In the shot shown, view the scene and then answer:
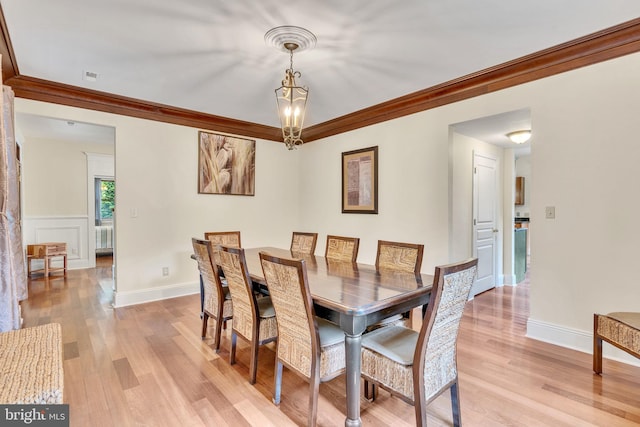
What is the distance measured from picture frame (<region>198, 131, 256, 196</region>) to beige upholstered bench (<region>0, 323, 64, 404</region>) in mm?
2929

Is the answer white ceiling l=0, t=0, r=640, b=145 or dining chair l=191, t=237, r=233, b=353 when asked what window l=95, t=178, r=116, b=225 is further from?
dining chair l=191, t=237, r=233, b=353

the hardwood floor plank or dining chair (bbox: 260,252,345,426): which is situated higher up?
dining chair (bbox: 260,252,345,426)

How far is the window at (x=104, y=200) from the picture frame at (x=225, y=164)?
4341mm

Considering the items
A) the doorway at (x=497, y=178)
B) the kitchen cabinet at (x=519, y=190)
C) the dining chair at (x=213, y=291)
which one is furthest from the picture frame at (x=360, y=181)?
the kitchen cabinet at (x=519, y=190)

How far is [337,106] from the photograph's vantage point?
3980mm

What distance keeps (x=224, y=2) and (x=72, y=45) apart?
1.45m

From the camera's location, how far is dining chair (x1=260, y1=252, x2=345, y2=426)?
5.20ft

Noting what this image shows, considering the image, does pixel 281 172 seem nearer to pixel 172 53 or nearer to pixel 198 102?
pixel 198 102

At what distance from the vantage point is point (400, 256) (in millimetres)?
2492

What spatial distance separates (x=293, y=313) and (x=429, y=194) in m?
2.50

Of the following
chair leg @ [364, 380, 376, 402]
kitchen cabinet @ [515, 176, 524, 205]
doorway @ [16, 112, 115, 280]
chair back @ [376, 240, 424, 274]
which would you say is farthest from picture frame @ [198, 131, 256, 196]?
kitchen cabinet @ [515, 176, 524, 205]

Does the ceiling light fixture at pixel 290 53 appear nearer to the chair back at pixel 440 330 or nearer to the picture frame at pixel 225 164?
the chair back at pixel 440 330

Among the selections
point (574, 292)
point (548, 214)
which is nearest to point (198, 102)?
point (548, 214)

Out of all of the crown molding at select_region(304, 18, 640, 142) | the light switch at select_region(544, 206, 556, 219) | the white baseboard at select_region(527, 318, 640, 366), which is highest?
the crown molding at select_region(304, 18, 640, 142)
